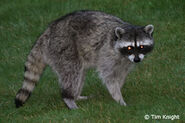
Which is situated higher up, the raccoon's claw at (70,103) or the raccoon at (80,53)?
the raccoon at (80,53)

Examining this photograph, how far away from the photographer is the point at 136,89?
8688 millimetres

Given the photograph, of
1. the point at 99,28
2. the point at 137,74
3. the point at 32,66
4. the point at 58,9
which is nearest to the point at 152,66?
the point at 137,74

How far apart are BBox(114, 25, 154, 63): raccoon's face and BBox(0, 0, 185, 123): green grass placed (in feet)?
2.84

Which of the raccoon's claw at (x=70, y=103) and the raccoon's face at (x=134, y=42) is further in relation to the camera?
the raccoon's claw at (x=70, y=103)

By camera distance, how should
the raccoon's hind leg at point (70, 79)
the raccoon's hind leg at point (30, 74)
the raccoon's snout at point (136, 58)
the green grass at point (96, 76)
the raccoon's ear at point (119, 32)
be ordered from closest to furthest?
the green grass at point (96, 76)
the raccoon's snout at point (136, 58)
the raccoon's ear at point (119, 32)
the raccoon's hind leg at point (70, 79)
the raccoon's hind leg at point (30, 74)

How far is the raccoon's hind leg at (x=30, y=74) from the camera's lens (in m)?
8.31

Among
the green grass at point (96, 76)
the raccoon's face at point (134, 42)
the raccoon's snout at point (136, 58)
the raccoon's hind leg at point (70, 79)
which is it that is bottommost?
the green grass at point (96, 76)

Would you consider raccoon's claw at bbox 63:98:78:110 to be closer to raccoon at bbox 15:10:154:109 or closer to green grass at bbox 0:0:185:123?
raccoon at bbox 15:10:154:109

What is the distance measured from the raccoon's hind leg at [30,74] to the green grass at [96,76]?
21 centimetres

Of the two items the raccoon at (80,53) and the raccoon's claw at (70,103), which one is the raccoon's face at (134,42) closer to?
the raccoon at (80,53)

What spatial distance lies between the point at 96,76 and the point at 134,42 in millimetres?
2586

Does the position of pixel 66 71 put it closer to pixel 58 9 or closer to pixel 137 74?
pixel 137 74

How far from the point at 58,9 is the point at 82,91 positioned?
4.94 meters

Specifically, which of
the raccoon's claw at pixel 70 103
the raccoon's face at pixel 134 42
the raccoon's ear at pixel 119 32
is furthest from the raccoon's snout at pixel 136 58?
the raccoon's claw at pixel 70 103
